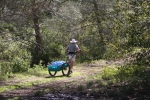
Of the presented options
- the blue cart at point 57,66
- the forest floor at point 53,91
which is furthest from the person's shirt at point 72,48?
the forest floor at point 53,91

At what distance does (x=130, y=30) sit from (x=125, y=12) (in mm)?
713

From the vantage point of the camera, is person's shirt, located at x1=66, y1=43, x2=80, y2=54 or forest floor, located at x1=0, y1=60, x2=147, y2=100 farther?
person's shirt, located at x1=66, y1=43, x2=80, y2=54

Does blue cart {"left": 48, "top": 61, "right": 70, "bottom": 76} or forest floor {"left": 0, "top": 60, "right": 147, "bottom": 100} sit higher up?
blue cart {"left": 48, "top": 61, "right": 70, "bottom": 76}

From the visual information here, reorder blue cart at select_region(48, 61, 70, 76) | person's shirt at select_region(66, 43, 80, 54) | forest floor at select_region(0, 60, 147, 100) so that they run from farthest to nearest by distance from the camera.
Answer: person's shirt at select_region(66, 43, 80, 54) → blue cart at select_region(48, 61, 70, 76) → forest floor at select_region(0, 60, 147, 100)

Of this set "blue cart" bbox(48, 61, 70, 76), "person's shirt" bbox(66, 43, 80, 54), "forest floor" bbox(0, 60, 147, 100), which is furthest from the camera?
"person's shirt" bbox(66, 43, 80, 54)

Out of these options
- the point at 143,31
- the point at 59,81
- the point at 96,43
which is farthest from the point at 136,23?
the point at 96,43

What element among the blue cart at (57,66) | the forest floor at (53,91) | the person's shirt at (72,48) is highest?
the person's shirt at (72,48)

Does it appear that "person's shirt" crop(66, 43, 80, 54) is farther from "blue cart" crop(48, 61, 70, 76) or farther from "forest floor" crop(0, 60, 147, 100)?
"forest floor" crop(0, 60, 147, 100)

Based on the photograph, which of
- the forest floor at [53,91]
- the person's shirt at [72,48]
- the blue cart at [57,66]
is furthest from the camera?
the person's shirt at [72,48]

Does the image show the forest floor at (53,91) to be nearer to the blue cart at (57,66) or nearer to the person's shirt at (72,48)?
the blue cart at (57,66)

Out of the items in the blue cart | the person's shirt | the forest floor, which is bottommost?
the forest floor

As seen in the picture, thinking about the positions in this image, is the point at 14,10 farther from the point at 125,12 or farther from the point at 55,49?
the point at 55,49

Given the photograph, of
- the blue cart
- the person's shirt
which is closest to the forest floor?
the blue cart

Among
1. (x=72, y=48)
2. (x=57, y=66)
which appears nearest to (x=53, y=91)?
(x=57, y=66)
